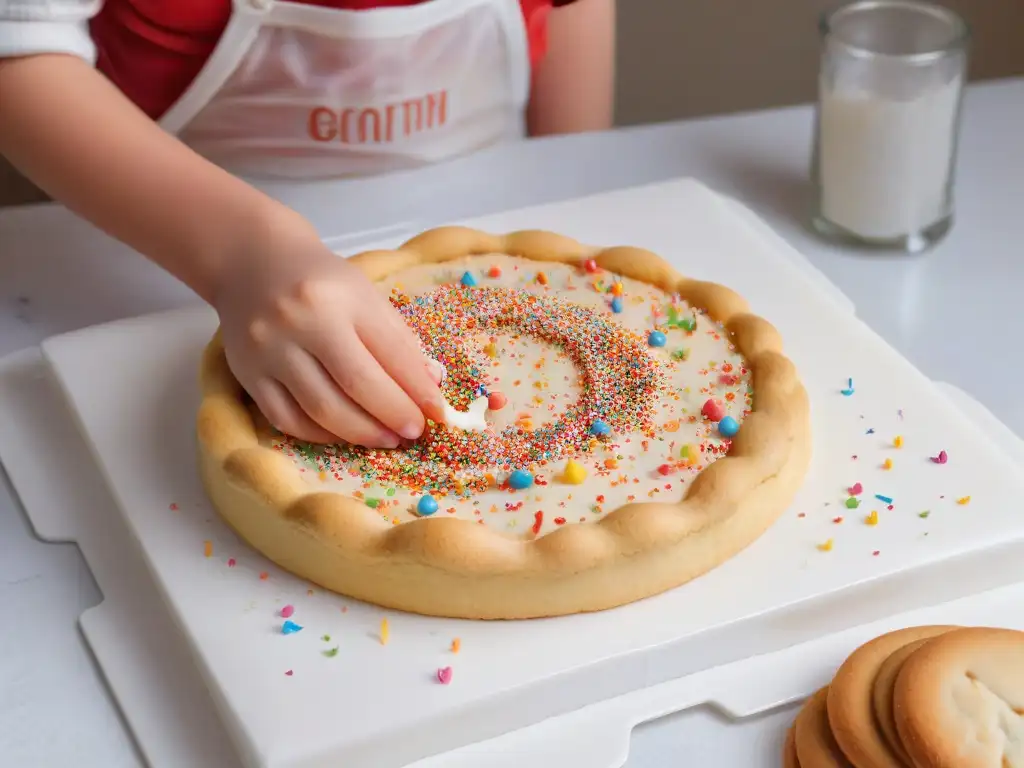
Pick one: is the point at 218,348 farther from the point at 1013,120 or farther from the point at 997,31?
the point at 997,31

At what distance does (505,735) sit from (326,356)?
28 cm

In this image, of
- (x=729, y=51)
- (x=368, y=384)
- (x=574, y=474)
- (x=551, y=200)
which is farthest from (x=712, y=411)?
(x=729, y=51)

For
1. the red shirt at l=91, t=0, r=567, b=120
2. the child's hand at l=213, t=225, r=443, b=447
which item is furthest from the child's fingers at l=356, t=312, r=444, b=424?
the red shirt at l=91, t=0, r=567, b=120

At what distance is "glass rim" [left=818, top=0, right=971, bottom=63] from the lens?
117 centimetres

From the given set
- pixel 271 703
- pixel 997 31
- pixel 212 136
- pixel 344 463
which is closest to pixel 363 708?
pixel 271 703

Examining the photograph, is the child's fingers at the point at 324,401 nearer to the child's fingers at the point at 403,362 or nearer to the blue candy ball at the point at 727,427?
the child's fingers at the point at 403,362

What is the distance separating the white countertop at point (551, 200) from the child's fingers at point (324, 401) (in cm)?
20

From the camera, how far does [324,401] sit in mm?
874

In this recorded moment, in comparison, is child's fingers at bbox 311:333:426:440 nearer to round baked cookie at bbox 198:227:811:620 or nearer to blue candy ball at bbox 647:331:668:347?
round baked cookie at bbox 198:227:811:620

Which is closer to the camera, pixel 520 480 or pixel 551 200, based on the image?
pixel 520 480

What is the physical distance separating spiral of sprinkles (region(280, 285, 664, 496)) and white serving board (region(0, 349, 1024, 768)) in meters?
0.15

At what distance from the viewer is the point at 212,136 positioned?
52.7 inches

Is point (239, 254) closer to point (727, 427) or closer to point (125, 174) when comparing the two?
point (125, 174)

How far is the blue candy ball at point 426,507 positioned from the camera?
Answer: 0.84 m
